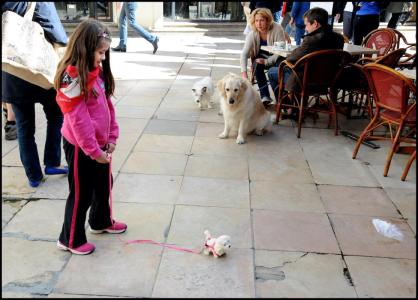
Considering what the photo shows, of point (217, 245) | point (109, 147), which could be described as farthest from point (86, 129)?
point (217, 245)

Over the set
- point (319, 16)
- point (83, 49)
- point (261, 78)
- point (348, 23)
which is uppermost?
point (319, 16)

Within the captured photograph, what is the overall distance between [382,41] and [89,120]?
569 centimetres

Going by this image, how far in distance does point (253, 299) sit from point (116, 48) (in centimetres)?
848

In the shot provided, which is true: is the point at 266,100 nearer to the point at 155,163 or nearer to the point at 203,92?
the point at 203,92

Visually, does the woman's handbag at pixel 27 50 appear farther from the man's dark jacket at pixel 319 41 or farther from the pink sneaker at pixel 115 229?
the man's dark jacket at pixel 319 41

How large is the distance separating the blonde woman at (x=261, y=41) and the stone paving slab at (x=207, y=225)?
300cm

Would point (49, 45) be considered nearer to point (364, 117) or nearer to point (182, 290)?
point (182, 290)

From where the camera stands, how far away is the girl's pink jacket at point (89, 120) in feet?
7.85

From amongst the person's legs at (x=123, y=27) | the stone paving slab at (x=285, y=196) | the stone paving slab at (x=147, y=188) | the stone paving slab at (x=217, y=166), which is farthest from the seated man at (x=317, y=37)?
the person's legs at (x=123, y=27)

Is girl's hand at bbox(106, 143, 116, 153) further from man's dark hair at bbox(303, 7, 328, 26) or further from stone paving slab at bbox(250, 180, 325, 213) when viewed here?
man's dark hair at bbox(303, 7, 328, 26)

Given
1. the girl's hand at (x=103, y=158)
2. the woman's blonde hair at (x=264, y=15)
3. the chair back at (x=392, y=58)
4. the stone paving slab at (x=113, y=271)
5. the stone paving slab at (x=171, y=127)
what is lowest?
the stone paving slab at (x=113, y=271)

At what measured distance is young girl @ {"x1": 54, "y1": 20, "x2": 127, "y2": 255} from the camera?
2379mm

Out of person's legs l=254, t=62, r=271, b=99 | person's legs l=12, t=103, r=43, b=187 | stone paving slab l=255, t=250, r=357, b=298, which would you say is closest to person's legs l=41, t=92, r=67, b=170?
person's legs l=12, t=103, r=43, b=187

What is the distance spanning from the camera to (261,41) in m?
6.24
